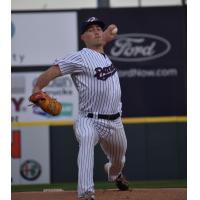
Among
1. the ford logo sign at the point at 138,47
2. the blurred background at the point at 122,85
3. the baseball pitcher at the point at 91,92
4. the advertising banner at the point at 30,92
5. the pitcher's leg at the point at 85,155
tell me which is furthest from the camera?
the ford logo sign at the point at 138,47

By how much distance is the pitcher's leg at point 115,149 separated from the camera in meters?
4.86

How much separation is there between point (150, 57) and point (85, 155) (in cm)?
560

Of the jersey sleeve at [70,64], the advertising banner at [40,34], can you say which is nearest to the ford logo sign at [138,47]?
the advertising banner at [40,34]

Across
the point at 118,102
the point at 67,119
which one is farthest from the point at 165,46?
the point at 118,102

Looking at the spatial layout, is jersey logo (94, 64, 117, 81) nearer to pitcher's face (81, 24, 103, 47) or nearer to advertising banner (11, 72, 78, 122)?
pitcher's face (81, 24, 103, 47)

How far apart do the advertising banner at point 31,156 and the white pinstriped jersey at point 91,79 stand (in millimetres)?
5037

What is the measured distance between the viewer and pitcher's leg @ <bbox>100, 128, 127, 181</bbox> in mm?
4855

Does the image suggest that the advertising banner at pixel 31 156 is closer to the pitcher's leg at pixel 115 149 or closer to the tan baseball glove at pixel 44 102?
the pitcher's leg at pixel 115 149

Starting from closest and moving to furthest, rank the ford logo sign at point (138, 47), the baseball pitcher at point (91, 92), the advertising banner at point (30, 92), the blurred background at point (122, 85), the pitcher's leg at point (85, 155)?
the pitcher's leg at point (85, 155), the baseball pitcher at point (91, 92), the blurred background at point (122, 85), the advertising banner at point (30, 92), the ford logo sign at point (138, 47)

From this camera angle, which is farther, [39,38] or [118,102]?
[39,38]

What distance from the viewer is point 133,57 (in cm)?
997

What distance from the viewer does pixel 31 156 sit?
974cm

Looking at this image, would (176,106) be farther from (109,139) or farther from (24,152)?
(109,139)
